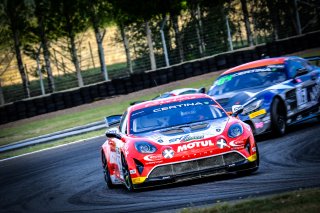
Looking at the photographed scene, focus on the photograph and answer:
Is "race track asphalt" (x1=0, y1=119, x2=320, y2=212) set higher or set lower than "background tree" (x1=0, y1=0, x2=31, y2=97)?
lower

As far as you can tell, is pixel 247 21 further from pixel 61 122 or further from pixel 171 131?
pixel 171 131

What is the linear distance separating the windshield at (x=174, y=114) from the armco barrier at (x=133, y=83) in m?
16.8

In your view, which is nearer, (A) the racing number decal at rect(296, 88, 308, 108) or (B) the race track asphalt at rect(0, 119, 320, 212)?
(B) the race track asphalt at rect(0, 119, 320, 212)

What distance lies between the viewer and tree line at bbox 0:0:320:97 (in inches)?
1227

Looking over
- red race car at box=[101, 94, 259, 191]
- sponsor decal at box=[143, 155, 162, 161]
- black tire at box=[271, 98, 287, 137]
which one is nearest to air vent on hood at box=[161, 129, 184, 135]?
red race car at box=[101, 94, 259, 191]

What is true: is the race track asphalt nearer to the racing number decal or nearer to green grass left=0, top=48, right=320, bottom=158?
the racing number decal

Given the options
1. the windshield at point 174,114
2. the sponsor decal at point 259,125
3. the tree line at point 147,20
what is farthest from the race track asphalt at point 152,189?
the tree line at point 147,20

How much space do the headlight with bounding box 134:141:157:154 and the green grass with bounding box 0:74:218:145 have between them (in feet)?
45.2

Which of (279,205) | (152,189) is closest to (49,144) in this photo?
(152,189)

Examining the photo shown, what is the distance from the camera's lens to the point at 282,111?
12.3 m

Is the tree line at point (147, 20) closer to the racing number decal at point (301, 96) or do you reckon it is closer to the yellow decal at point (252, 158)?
the racing number decal at point (301, 96)

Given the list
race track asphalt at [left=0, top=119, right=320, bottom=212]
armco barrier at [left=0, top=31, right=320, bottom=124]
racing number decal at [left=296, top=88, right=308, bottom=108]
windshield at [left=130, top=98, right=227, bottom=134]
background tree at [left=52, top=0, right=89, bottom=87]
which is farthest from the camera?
background tree at [left=52, top=0, right=89, bottom=87]

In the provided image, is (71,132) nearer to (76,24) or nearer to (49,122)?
(49,122)

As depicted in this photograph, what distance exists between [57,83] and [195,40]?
610 centimetres
